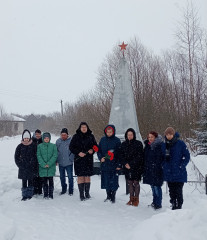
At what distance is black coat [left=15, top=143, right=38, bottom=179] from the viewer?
5.18 m

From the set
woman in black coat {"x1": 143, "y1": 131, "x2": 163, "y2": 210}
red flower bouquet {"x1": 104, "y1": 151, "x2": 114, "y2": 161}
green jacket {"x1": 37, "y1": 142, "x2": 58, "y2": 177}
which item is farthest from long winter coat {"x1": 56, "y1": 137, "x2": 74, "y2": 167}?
woman in black coat {"x1": 143, "y1": 131, "x2": 163, "y2": 210}

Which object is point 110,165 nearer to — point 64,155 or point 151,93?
point 64,155

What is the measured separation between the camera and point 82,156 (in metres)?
5.09

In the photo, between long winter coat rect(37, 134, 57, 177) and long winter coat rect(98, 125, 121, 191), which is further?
long winter coat rect(37, 134, 57, 177)

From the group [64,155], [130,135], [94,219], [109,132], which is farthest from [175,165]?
[64,155]

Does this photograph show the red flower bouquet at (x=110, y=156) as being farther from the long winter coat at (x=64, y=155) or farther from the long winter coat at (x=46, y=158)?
the long winter coat at (x=46, y=158)

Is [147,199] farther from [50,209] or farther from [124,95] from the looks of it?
[124,95]

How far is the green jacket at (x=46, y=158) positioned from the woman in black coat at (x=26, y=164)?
122 millimetres

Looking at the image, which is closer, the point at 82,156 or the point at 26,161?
the point at 82,156

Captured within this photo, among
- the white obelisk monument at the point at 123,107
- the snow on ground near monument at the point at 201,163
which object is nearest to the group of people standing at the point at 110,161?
the white obelisk monument at the point at 123,107

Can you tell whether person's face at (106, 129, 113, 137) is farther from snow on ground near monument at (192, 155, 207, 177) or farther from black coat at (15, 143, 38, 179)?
snow on ground near monument at (192, 155, 207, 177)

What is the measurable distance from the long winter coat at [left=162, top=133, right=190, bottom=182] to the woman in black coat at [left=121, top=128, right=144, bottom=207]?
597 millimetres

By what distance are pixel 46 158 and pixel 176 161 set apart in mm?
2762

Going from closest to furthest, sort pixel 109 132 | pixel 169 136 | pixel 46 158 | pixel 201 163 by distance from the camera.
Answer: pixel 169 136
pixel 109 132
pixel 46 158
pixel 201 163
